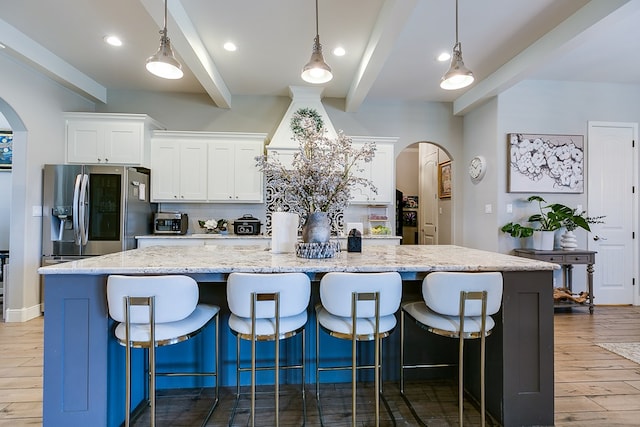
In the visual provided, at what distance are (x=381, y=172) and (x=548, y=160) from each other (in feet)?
7.05

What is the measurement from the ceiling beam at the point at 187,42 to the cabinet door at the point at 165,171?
3.19 feet

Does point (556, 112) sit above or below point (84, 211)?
above

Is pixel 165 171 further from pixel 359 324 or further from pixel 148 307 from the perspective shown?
pixel 359 324

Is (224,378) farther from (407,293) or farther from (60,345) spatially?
(407,293)

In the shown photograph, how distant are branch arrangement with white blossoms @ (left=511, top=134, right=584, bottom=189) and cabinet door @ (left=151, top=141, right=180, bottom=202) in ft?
14.7

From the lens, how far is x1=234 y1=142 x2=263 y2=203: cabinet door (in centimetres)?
434

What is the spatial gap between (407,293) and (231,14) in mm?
2763

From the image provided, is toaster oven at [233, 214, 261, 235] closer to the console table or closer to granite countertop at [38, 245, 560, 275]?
granite countertop at [38, 245, 560, 275]

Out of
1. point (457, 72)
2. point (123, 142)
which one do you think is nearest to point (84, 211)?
point (123, 142)

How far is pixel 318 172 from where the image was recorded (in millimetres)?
2018

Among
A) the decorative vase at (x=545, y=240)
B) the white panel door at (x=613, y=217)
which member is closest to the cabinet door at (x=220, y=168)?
the decorative vase at (x=545, y=240)

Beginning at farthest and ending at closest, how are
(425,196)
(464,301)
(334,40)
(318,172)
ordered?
1. (425,196)
2. (334,40)
3. (318,172)
4. (464,301)

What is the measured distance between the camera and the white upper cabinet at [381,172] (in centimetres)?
446

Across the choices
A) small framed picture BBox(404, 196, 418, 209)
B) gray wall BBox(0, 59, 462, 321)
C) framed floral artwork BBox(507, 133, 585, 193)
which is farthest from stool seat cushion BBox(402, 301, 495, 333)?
small framed picture BBox(404, 196, 418, 209)
